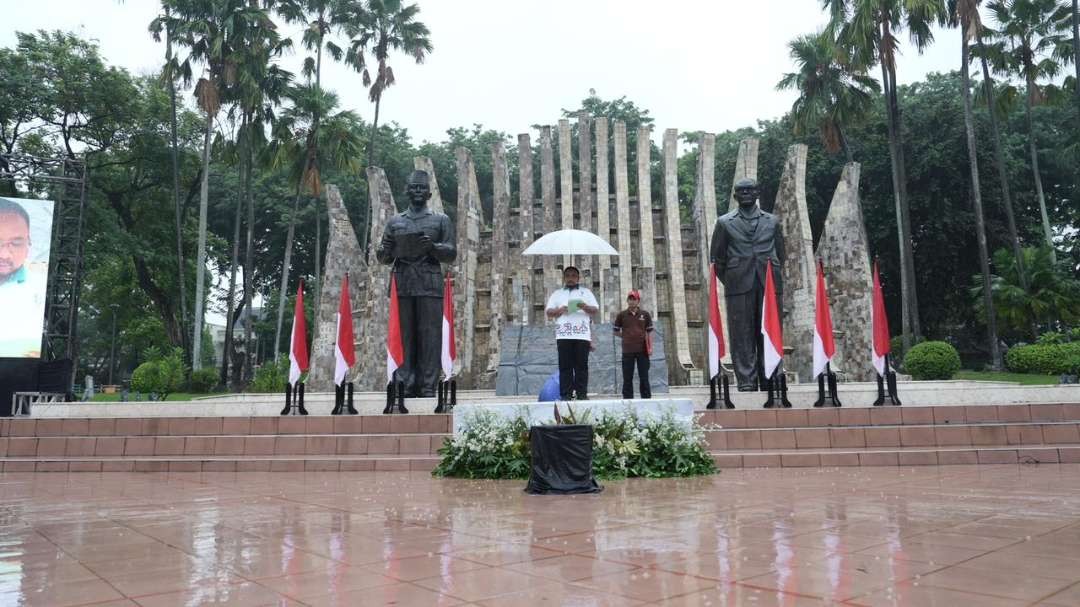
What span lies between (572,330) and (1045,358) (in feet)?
46.2

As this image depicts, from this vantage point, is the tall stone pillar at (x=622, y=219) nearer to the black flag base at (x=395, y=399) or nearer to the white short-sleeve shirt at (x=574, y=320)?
the black flag base at (x=395, y=399)

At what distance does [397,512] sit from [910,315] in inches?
793

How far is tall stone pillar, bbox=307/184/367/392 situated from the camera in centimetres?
1898

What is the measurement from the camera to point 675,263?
1911 cm

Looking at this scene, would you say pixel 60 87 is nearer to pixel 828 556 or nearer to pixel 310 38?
pixel 310 38

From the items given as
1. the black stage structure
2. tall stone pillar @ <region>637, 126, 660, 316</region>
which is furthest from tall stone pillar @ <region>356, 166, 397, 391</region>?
tall stone pillar @ <region>637, 126, 660, 316</region>

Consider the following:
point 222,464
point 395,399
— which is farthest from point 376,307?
point 222,464

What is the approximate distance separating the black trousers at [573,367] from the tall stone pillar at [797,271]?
9.93m

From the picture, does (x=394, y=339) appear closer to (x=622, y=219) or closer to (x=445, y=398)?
(x=445, y=398)

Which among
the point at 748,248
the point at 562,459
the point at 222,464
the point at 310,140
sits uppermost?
the point at 310,140

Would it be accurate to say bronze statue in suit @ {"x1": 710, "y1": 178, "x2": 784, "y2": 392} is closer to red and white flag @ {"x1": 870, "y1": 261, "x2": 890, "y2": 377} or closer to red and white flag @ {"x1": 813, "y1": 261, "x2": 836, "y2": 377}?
red and white flag @ {"x1": 813, "y1": 261, "x2": 836, "y2": 377}

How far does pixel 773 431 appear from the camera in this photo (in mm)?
7734

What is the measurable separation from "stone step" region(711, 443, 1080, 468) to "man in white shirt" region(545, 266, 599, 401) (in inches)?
65.1

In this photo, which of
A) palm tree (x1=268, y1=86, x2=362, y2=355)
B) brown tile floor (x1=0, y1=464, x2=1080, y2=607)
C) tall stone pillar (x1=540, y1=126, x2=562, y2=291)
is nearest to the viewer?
brown tile floor (x1=0, y1=464, x2=1080, y2=607)
